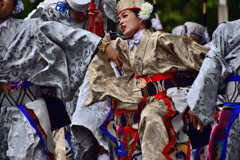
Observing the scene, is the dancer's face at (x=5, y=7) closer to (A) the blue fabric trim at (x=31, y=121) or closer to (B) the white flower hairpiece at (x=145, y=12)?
(A) the blue fabric trim at (x=31, y=121)

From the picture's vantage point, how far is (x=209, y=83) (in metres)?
6.39

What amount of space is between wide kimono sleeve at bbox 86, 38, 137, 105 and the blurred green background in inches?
330

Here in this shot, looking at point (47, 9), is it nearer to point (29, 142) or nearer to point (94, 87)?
point (94, 87)

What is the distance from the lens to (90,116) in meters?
7.57

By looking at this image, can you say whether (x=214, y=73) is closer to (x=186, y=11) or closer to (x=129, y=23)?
(x=129, y=23)

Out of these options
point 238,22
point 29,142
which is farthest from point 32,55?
point 238,22

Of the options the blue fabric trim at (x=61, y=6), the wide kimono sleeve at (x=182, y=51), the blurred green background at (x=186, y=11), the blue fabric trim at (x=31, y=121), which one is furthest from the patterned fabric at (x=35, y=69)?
the blurred green background at (x=186, y=11)

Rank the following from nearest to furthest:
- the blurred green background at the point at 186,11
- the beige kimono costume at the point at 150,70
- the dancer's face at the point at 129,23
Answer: the beige kimono costume at the point at 150,70 < the dancer's face at the point at 129,23 < the blurred green background at the point at 186,11

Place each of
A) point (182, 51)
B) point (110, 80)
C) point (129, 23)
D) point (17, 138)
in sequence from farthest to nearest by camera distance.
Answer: point (110, 80) → point (129, 23) → point (182, 51) → point (17, 138)

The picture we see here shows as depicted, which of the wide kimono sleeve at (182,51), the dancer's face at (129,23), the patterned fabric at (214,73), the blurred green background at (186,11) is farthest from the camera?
the blurred green background at (186,11)

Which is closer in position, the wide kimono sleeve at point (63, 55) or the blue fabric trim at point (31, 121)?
the blue fabric trim at point (31, 121)

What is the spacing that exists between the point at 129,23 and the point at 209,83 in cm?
128

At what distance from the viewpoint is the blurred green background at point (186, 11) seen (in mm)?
17250

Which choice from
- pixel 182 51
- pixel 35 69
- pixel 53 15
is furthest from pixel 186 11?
pixel 35 69
